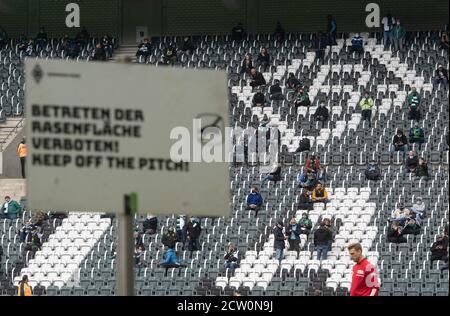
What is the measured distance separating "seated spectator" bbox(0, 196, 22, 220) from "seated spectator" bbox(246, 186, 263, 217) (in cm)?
596

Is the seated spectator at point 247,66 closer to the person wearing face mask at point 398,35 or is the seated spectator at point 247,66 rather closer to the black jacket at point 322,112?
the black jacket at point 322,112

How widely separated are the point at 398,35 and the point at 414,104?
4574 millimetres

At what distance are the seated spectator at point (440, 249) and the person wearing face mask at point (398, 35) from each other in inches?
447

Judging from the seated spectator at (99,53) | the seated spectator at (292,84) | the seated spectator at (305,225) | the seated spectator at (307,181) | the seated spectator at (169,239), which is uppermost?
the seated spectator at (99,53)

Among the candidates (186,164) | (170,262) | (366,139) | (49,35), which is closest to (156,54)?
(49,35)

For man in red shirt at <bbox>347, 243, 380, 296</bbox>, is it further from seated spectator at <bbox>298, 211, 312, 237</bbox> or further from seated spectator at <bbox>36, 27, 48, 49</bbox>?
seated spectator at <bbox>36, 27, 48, 49</bbox>

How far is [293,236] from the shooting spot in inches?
1307

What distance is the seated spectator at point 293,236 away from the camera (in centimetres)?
3300

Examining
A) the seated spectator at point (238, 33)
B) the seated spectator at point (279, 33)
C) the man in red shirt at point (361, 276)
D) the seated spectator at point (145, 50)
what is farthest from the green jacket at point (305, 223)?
the man in red shirt at point (361, 276)

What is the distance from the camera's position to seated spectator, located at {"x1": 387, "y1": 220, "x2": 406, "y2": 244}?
32.7m

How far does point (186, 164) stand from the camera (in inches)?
313

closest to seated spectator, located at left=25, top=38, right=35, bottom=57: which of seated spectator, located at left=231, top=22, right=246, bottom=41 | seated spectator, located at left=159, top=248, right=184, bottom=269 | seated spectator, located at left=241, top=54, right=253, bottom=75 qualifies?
seated spectator, located at left=231, top=22, right=246, bottom=41

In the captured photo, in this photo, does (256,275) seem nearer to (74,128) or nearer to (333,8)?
(333,8)

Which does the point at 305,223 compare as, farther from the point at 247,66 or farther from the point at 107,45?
the point at 107,45
